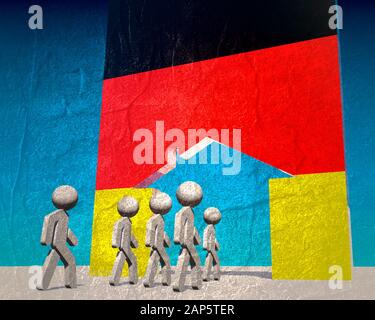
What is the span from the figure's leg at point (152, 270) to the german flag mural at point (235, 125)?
470 millimetres

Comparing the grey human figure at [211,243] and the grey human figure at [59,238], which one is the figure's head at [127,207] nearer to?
the grey human figure at [59,238]

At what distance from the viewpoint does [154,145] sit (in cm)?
274

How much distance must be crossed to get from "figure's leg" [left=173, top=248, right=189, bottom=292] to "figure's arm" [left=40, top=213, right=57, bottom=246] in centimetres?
64

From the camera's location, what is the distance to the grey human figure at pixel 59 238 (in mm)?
2045

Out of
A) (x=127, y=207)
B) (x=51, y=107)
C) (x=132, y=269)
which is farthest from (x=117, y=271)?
(x=51, y=107)

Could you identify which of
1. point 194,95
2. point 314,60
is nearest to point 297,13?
point 314,60

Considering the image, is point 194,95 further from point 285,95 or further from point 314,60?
point 314,60

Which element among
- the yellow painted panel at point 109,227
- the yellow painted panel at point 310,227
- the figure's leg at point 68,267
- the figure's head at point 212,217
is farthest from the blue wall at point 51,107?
the yellow painted panel at point 310,227

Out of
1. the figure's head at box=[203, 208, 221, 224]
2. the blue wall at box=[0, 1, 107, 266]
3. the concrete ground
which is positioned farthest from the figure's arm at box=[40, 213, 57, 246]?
the figure's head at box=[203, 208, 221, 224]

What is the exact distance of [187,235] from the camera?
2.13 m

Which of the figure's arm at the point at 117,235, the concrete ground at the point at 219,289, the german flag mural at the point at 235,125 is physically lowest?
the concrete ground at the point at 219,289

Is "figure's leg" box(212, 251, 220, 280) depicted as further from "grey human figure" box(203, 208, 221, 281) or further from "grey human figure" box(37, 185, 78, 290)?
"grey human figure" box(37, 185, 78, 290)

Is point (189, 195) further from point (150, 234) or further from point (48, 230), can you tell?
point (48, 230)

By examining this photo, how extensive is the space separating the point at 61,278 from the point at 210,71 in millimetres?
1536
